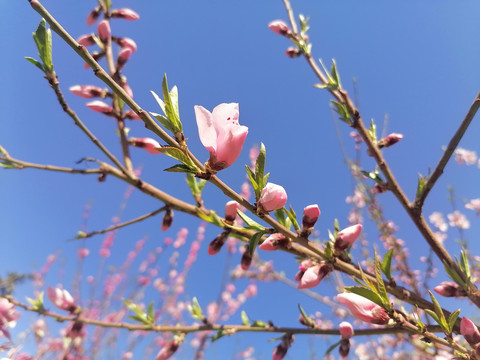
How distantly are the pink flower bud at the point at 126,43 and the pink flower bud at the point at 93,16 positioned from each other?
17 cm

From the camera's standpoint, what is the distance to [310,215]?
93 centimetres

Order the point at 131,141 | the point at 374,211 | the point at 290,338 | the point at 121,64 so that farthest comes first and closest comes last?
the point at 374,211 → the point at 121,64 → the point at 131,141 → the point at 290,338

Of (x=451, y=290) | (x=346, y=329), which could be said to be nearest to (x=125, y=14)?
(x=346, y=329)

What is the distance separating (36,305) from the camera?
4.83 feet

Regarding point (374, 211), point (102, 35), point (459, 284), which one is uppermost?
point (102, 35)

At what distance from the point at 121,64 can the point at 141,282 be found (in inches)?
225

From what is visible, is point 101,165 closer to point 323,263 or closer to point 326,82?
point 323,263

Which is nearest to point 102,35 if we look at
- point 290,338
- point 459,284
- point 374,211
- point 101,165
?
point 101,165

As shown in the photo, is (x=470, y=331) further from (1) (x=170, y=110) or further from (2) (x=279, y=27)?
(2) (x=279, y=27)

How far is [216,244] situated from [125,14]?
4.69 feet

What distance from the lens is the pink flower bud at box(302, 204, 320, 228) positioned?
918 millimetres

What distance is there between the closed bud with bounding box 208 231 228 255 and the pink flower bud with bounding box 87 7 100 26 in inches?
59.6

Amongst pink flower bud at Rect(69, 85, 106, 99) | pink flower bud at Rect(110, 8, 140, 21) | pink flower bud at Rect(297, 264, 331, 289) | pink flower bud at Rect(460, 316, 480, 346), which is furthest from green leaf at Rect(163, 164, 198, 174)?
pink flower bud at Rect(110, 8, 140, 21)

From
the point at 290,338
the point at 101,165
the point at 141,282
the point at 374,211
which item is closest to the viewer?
the point at 101,165
